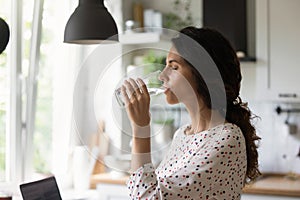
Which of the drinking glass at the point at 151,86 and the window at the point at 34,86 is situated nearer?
the drinking glass at the point at 151,86

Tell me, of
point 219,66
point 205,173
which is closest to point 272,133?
point 219,66

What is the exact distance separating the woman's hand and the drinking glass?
0.02m

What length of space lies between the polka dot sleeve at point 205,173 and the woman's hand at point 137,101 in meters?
0.15

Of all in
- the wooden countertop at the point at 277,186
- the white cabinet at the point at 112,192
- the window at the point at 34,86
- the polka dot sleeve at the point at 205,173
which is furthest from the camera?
the white cabinet at the point at 112,192

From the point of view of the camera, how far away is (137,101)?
172 centimetres

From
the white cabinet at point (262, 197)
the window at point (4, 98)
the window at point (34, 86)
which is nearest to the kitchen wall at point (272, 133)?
the white cabinet at point (262, 197)

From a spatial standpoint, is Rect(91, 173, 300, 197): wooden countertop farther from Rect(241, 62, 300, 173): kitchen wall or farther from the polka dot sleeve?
the polka dot sleeve

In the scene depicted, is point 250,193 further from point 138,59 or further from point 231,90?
point 231,90

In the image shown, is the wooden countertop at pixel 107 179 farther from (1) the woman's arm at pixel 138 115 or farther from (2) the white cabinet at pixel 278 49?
(1) the woman's arm at pixel 138 115

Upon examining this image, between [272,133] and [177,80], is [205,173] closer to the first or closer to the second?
[177,80]

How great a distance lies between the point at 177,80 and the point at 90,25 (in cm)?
52

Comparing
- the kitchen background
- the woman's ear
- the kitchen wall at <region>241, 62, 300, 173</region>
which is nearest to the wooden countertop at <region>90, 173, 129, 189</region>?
the kitchen background

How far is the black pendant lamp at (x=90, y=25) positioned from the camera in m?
2.12

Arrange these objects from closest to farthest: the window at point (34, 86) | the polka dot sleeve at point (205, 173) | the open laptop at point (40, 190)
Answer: the polka dot sleeve at point (205, 173) < the open laptop at point (40, 190) < the window at point (34, 86)
